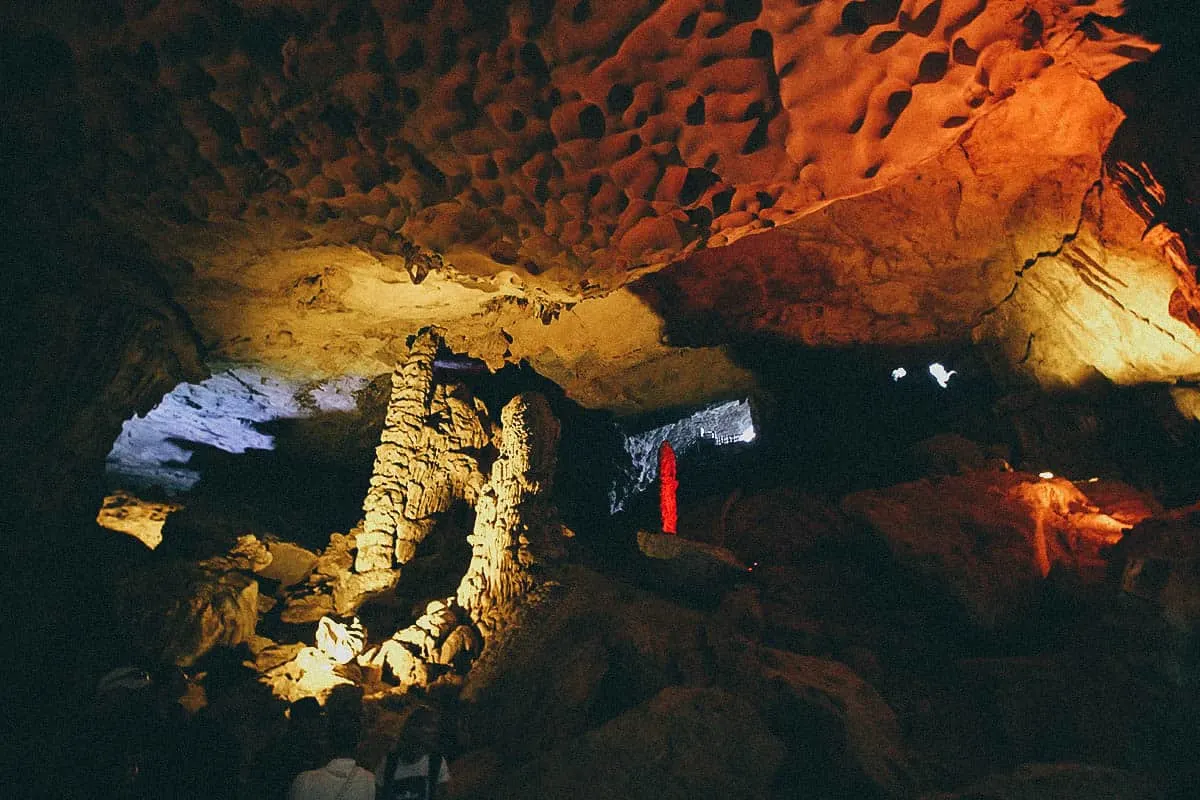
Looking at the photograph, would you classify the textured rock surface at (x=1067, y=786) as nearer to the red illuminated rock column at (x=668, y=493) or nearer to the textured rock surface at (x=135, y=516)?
the red illuminated rock column at (x=668, y=493)

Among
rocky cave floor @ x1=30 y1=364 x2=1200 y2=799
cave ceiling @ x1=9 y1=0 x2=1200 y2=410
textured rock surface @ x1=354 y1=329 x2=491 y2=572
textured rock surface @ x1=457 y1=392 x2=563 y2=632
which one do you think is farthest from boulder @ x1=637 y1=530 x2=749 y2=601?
cave ceiling @ x1=9 y1=0 x2=1200 y2=410

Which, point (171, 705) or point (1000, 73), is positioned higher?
point (1000, 73)

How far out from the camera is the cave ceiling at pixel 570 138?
2.75m

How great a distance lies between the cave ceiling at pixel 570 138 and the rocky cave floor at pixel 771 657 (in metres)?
2.34

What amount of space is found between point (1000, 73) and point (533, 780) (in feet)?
15.1

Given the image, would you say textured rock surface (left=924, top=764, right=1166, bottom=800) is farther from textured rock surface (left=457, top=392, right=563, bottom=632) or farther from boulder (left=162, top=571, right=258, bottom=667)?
boulder (left=162, top=571, right=258, bottom=667)

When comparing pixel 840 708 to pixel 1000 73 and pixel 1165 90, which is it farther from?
pixel 1165 90

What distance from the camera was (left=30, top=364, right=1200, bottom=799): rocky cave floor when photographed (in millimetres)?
3096

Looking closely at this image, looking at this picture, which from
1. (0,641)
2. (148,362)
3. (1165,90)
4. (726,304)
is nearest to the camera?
(1165,90)

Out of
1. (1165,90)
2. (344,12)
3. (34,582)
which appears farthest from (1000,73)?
(34,582)

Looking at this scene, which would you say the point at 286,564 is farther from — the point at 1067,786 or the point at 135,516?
the point at 1067,786

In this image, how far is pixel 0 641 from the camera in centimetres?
382

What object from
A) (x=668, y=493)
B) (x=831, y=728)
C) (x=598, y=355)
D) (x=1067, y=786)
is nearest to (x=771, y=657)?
A: (x=831, y=728)

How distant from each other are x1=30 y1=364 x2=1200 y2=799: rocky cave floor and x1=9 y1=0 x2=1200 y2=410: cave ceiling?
92.1 inches
